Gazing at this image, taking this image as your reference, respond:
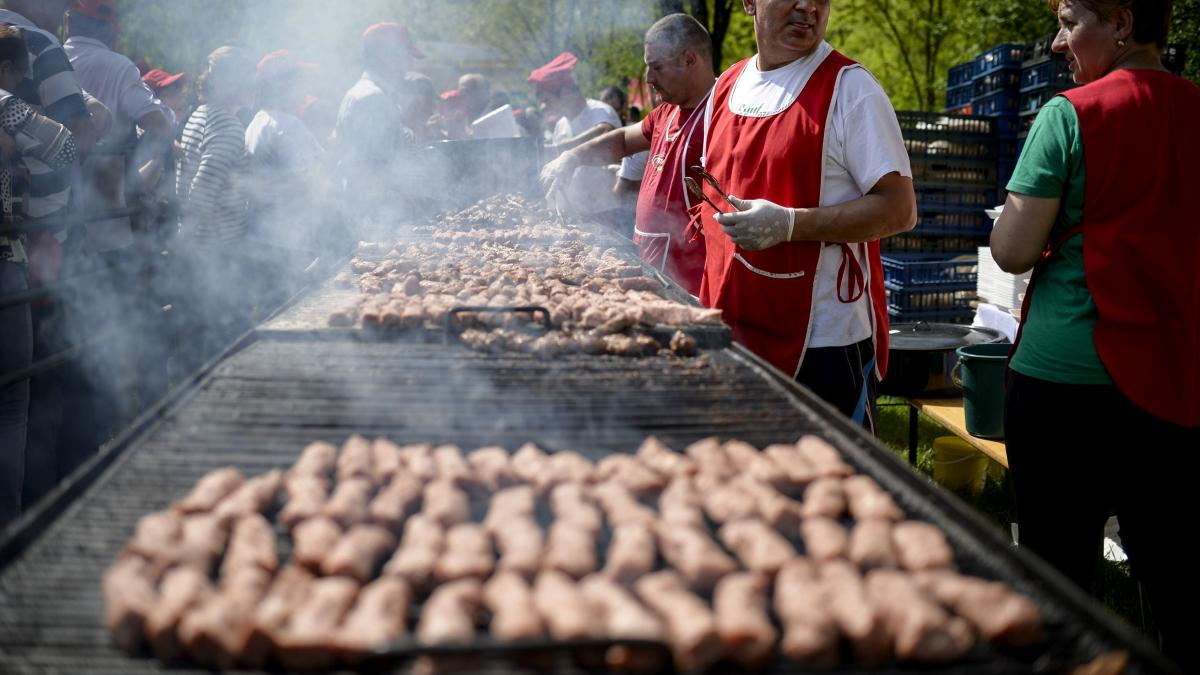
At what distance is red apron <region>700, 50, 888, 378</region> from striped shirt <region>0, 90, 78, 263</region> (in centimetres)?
319

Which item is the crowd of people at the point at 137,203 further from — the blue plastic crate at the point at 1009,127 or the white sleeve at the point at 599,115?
the blue plastic crate at the point at 1009,127

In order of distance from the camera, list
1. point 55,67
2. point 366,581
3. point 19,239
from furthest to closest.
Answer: point 55,67
point 19,239
point 366,581

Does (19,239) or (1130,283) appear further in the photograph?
(19,239)

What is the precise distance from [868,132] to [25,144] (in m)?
3.86

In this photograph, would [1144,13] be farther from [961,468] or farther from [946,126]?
[946,126]

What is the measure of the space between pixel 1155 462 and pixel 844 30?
17.8m

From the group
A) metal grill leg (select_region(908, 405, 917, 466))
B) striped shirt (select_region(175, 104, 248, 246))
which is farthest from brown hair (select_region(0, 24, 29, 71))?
metal grill leg (select_region(908, 405, 917, 466))

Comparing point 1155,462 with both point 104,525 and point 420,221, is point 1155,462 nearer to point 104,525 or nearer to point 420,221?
point 104,525

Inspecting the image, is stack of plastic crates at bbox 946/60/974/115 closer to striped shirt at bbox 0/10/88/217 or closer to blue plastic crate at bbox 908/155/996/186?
blue plastic crate at bbox 908/155/996/186

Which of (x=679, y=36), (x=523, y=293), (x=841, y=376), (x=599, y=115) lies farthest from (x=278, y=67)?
(x=841, y=376)

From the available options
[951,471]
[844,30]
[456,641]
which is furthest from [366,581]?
[844,30]

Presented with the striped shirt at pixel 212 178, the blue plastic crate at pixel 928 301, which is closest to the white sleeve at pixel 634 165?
the blue plastic crate at pixel 928 301

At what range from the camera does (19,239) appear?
4316mm

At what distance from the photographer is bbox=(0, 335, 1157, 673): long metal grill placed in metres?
1.63
